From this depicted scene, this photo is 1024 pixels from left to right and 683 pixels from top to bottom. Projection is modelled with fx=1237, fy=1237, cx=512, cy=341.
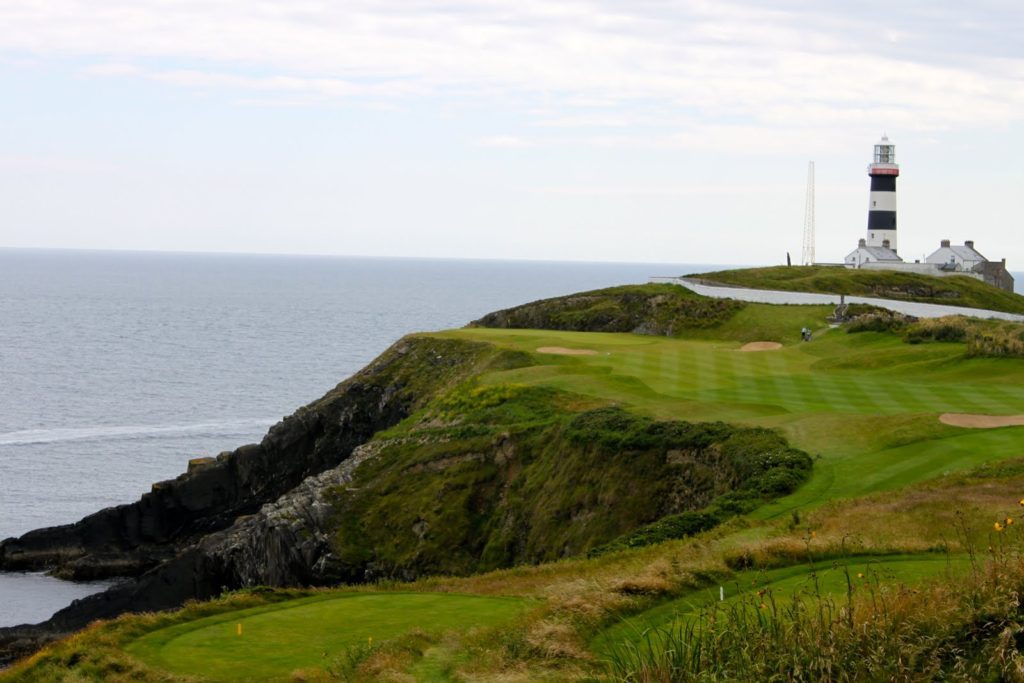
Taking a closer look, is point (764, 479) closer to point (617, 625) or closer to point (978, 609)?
point (617, 625)

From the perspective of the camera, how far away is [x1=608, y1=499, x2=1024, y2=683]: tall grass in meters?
11.1

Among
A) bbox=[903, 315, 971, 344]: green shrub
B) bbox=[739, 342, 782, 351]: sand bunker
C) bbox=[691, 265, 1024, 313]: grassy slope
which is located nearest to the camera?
bbox=[903, 315, 971, 344]: green shrub

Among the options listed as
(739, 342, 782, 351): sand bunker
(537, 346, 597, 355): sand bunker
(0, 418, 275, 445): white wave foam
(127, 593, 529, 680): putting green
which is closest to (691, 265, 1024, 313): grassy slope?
(739, 342, 782, 351): sand bunker

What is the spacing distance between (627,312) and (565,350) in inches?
419

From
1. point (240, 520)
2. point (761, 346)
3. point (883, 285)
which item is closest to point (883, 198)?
point (883, 285)

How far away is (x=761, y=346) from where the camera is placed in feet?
155

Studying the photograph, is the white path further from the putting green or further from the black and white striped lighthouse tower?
the putting green

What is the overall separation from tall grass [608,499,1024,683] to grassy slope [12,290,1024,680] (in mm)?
1436

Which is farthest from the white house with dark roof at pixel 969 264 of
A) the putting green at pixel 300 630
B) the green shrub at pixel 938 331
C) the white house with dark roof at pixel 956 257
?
the putting green at pixel 300 630

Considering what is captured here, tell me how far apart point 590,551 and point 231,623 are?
8.24 m

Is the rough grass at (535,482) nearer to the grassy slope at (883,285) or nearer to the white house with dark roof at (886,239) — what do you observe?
the grassy slope at (883,285)

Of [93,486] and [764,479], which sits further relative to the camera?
[93,486]

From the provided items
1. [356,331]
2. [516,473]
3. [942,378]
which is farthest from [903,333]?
[356,331]

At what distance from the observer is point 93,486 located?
53.2m
